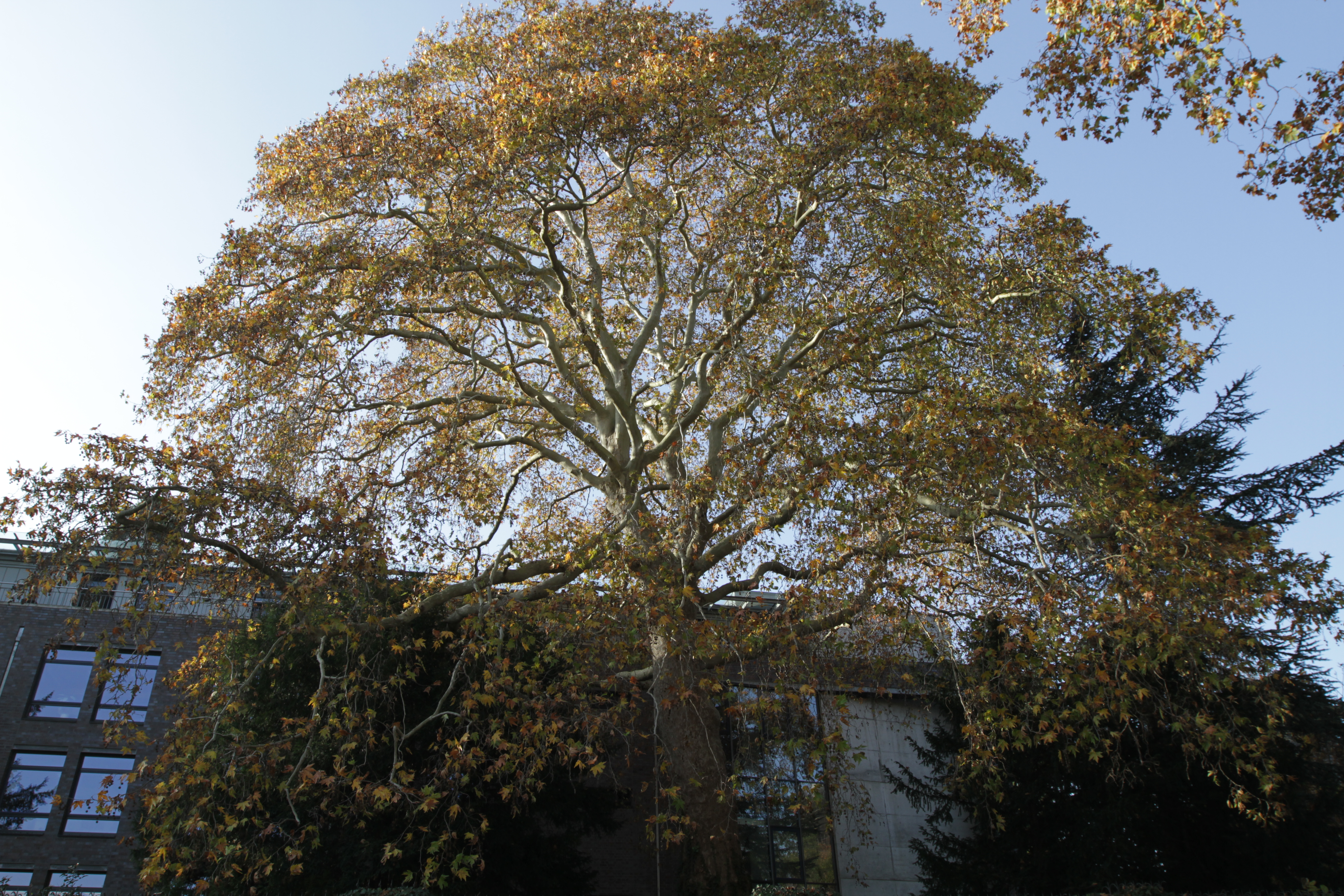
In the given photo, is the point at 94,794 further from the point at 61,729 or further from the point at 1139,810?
the point at 1139,810

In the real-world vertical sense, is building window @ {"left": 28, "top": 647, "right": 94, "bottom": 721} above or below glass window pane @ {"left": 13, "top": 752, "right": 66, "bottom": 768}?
above

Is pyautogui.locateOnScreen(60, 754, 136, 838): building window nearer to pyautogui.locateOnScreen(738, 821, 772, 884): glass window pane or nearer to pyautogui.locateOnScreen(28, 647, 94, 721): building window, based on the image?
pyautogui.locateOnScreen(28, 647, 94, 721): building window

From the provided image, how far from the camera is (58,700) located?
19.1m

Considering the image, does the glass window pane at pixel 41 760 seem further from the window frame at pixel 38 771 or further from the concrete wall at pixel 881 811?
the concrete wall at pixel 881 811

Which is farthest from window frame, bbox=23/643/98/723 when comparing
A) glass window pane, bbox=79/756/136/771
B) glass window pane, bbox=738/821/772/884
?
glass window pane, bbox=738/821/772/884

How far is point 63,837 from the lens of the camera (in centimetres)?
1783

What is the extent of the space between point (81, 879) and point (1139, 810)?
67.7 ft

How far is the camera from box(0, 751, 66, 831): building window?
1777cm

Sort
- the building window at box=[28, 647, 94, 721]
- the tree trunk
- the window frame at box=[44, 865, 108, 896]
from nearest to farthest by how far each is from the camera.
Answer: the tree trunk < the window frame at box=[44, 865, 108, 896] < the building window at box=[28, 647, 94, 721]

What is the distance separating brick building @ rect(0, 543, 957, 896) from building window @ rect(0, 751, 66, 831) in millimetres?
22

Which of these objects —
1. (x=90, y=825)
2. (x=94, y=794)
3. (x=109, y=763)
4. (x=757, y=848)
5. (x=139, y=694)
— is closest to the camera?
(x=757, y=848)

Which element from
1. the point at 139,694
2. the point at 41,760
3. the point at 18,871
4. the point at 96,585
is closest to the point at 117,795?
the point at 139,694

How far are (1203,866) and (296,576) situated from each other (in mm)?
14937

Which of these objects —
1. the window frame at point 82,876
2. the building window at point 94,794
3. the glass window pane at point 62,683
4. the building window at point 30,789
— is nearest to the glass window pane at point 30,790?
the building window at point 30,789
